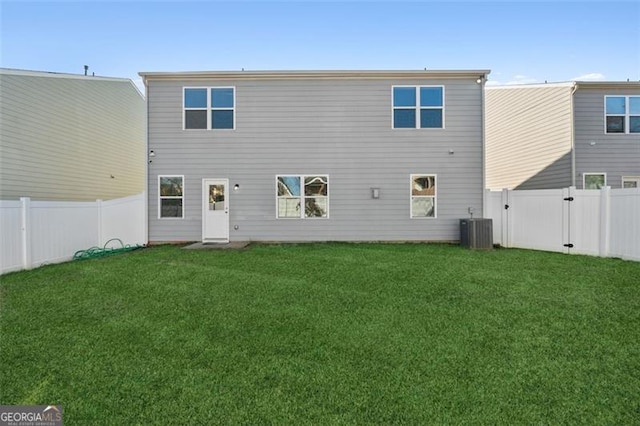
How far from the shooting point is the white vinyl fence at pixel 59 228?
605 centimetres

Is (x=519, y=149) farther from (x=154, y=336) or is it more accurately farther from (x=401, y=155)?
(x=154, y=336)

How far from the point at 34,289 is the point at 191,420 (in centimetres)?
461

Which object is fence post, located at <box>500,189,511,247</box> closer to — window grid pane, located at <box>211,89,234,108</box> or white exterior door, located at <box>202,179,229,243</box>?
white exterior door, located at <box>202,179,229,243</box>

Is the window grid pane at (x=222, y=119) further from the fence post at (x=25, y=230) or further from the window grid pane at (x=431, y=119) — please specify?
the window grid pane at (x=431, y=119)

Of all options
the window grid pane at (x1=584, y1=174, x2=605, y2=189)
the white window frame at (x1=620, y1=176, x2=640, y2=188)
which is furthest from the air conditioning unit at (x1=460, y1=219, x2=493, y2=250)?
the white window frame at (x1=620, y1=176, x2=640, y2=188)

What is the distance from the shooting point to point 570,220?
7.89 metres

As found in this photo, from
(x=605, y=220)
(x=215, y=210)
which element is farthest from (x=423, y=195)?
(x=215, y=210)

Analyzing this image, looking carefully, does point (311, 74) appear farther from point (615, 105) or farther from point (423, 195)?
point (615, 105)

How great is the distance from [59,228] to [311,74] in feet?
24.9

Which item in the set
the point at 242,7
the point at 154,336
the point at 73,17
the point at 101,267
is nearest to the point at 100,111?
the point at 73,17

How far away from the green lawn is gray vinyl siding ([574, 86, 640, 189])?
7204 millimetres

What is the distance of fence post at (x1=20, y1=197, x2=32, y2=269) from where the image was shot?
6.23 metres

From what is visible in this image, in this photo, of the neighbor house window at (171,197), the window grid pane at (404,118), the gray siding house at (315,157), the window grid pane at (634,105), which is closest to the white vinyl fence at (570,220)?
the gray siding house at (315,157)

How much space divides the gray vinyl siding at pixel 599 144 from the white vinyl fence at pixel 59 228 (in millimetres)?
14917
